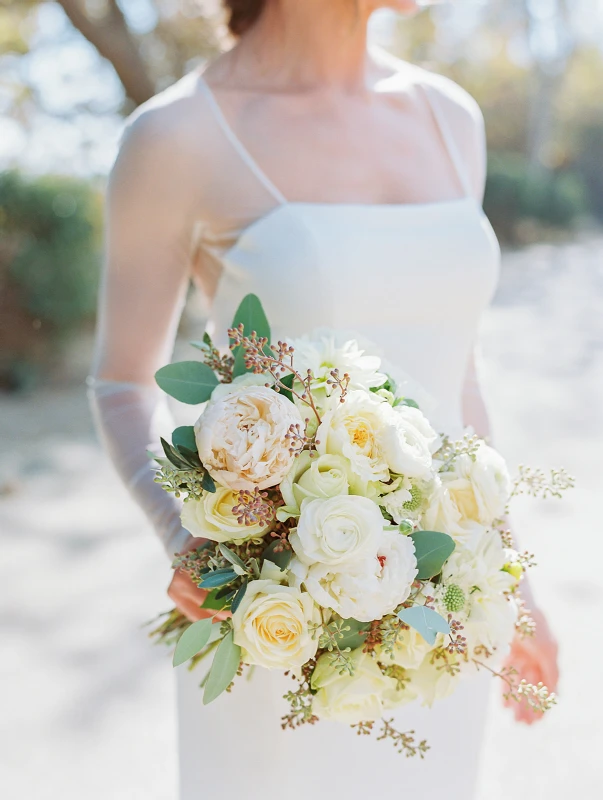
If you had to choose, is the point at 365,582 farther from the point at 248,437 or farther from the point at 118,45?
the point at 118,45

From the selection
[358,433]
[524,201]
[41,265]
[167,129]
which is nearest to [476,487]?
[358,433]


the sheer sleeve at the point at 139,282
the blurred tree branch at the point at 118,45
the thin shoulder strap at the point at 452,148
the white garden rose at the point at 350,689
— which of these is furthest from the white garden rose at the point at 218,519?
the blurred tree branch at the point at 118,45

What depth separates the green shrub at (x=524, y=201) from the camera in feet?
76.5

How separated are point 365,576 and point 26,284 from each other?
24.9 feet

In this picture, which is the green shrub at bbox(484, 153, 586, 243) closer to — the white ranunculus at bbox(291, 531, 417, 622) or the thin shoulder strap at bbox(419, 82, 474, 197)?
the thin shoulder strap at bbox(419, 82, 474, 197)

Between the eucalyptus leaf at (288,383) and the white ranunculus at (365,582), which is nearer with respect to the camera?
the white ranunculus at (365,582)

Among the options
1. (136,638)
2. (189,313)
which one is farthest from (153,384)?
(189,313)

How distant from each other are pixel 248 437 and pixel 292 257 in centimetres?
71

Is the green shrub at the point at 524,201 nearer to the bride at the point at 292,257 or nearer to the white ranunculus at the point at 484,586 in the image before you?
the bride at the point at 292,257

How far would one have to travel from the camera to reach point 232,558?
45.3 inches

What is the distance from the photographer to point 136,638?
409 cm

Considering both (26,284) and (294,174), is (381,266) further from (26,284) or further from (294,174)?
(26,284)

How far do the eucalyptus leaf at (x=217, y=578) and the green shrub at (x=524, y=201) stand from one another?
23.2 meters

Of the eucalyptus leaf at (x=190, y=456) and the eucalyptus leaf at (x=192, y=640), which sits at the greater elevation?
the eucalyptus leaf at (x=190, y=456)
